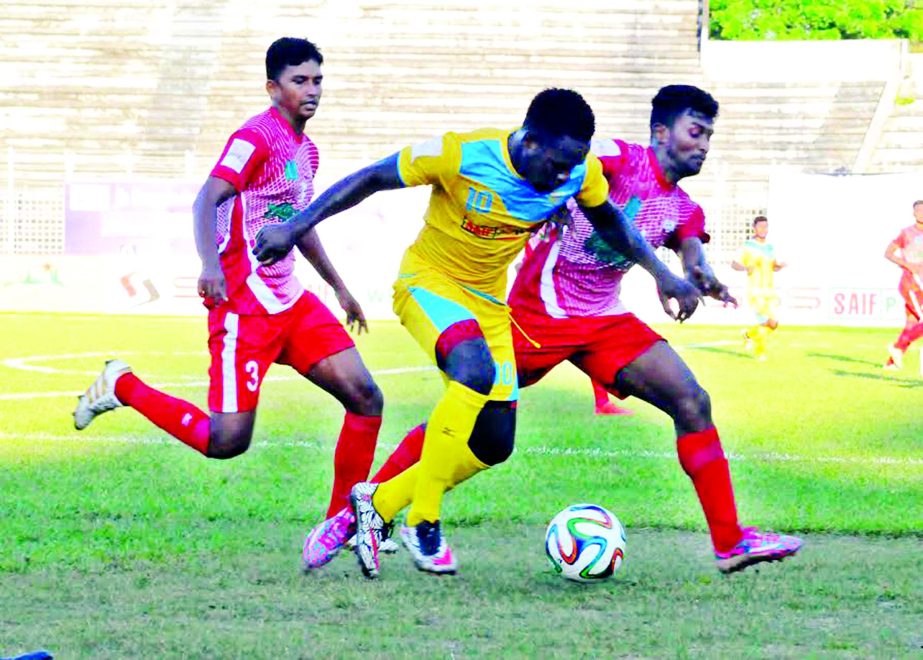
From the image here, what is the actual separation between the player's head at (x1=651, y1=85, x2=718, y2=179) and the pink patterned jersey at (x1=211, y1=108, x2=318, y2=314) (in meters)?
1.64

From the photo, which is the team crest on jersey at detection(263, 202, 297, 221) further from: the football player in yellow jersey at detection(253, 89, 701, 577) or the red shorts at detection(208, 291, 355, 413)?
the football player in yellow jersey at detection(253, 89, 701, 577)

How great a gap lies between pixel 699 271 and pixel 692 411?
70 cm

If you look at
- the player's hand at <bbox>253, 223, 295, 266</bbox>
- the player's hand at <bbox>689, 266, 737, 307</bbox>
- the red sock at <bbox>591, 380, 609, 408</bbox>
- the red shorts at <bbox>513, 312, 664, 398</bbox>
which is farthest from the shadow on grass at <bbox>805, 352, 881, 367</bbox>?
the player's hand at <bbox>253, 223, 295, 266</bbox>

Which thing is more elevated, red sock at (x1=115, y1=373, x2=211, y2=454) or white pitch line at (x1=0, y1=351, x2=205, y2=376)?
red sock at (x1=115, y1=373, x2=211, y2=454)

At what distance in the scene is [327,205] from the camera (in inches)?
240

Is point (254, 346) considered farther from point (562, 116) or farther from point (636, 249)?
point (562, 116)

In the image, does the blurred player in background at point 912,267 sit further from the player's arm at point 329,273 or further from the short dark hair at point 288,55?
the short dark hair at point 288,55

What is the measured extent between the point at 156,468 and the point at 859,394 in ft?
27.2

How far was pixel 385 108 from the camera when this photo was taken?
37094 millimetres

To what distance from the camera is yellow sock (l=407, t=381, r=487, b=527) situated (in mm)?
6273

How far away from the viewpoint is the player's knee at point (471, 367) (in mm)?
6258

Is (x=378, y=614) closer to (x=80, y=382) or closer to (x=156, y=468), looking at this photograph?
(x=156, y=468)

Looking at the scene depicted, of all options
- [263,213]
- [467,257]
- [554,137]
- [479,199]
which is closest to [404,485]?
[467,257]

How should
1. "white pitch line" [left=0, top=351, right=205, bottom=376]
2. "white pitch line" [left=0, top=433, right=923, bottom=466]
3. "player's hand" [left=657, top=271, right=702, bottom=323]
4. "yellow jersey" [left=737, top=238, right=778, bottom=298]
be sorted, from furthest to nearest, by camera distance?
1. "yellow jersey" [left=737, top=238, right=778, bottom=298]
2. "white pitch line" [left=0, top=351, right=205, bottom=376]
3. "white pitch line" [left=0, top=433, right=923, bottom=466]
4. "player's hand" [left=657, top=271, right=702, bottom=323]
